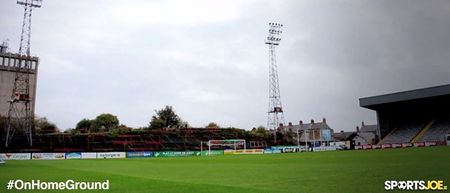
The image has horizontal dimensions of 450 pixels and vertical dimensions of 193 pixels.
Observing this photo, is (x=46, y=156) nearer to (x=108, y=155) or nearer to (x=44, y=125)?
(x=108, y=155)

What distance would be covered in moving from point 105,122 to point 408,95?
66.0m

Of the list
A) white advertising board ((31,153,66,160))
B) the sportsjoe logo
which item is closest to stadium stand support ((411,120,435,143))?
white advertising board ((31,153,66,160))

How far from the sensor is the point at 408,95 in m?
55.5

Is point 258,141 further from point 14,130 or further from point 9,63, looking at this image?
point 9,63

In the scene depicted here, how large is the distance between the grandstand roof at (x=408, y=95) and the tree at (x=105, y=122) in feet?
186

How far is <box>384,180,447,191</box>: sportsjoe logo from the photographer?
30.1 feet

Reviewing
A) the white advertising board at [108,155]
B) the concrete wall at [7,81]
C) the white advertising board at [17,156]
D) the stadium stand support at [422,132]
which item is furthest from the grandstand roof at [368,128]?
the white advertising board at [17,156]

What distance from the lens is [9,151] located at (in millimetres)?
50625

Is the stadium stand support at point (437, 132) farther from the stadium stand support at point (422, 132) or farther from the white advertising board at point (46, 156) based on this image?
the white advertising board at point (46, 156)

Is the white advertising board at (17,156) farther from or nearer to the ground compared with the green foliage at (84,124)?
nearer to the ground

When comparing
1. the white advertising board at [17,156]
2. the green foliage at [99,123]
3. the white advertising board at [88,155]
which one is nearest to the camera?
the white advertising board at [17,156]

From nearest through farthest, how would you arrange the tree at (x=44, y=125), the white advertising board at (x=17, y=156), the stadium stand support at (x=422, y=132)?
the white advertising board at (x=17, y=156) < the stadium stand support at (x=422, y=132) < the tree at (x=44, y=125)

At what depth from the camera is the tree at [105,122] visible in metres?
87.5

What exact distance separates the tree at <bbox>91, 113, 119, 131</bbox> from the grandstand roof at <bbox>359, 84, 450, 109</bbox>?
186 ft
